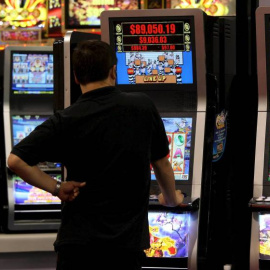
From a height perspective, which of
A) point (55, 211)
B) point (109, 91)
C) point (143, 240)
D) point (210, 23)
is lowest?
point (55, 211)

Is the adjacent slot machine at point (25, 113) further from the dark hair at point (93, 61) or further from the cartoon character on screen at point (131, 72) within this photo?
the dark hair at point (93, 61)

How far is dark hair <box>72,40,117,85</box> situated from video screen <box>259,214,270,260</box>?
5.38 ft

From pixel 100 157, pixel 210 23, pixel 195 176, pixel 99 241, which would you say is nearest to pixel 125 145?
pixel 100 157

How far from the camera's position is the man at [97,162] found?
2.73 metres

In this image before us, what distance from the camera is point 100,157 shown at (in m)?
2.75

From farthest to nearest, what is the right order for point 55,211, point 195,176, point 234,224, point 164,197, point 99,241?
point 55,211 < point 234,224 < point 195,176 < point 164,197 < point 99,241

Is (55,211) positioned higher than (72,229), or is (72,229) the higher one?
(72,229)

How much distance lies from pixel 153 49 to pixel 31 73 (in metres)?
2.08

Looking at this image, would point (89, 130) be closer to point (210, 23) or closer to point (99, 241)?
point (99, 241)

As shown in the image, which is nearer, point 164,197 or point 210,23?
point 164,197

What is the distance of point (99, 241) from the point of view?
272cm

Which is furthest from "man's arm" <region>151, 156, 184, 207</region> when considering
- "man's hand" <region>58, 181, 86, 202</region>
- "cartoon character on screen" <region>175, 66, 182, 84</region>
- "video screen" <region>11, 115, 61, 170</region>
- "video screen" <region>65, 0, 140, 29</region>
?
"video screen" <region>65, 0, 140, 29</region>

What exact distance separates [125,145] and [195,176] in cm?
149

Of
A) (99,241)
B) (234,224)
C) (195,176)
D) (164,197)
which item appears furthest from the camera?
(234,224)
